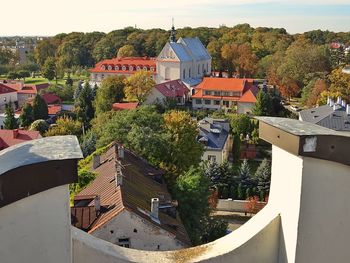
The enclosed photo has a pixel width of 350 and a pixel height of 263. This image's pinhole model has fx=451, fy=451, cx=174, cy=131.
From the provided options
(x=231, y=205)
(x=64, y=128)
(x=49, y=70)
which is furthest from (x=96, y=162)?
(x=49, y=70)

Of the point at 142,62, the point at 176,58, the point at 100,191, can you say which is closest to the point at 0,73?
the point at 142,62

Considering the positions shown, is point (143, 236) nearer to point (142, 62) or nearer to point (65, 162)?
point (65, 162)

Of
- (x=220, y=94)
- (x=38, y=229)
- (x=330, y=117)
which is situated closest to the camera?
(x=38, y=229)

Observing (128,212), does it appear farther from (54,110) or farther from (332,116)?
(54,110)

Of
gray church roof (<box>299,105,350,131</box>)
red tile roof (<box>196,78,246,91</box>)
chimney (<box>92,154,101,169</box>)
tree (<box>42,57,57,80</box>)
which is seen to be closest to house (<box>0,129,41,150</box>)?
chimney (<box>92,154,101,169</box>)

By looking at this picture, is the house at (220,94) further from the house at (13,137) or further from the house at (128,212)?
the house at (128,212)

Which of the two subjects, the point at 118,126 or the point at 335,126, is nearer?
the point at 118,126

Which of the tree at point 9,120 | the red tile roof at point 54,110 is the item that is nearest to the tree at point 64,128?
the tree at point 9,120
